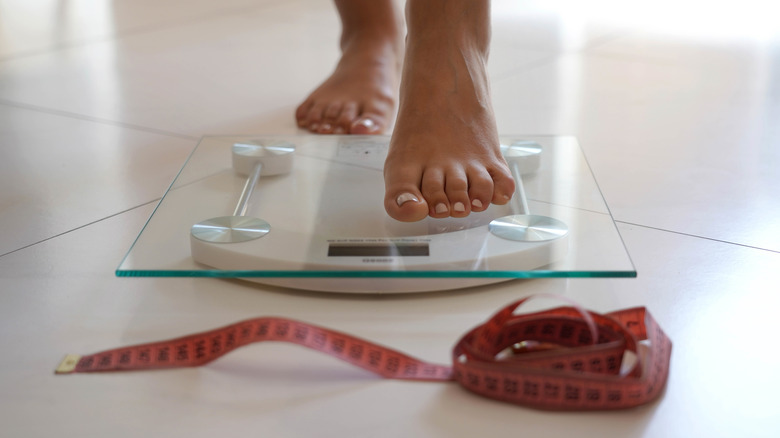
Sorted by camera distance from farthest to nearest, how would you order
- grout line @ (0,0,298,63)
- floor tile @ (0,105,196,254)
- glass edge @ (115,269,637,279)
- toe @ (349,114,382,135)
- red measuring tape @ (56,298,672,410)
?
grout line @ (0,0,298,63) < toe @ (349,114,382,135) < floor tile @ (0,105,196,254) < glass edge @ (115,269,637,279) < red measuring tape @ (56,298,672,410)

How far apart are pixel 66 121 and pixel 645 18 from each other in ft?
5.76

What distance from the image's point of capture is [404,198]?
3.15 feet

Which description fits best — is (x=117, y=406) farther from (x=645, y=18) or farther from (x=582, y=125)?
(x=645, y=18)

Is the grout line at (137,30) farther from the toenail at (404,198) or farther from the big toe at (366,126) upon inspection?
the toenail at (404,198)

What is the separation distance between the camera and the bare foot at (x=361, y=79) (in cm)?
144

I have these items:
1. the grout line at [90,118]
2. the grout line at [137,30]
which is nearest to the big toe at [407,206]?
the grout line at [90,118]

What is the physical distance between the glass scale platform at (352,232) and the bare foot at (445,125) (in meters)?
0.03

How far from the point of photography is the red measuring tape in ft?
2.27

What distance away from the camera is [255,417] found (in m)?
0.69

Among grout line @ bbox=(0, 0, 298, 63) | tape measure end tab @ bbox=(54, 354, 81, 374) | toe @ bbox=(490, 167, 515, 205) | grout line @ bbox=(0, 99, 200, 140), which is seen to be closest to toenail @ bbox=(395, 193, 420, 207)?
toe @ bbox=(490, 167, 515, 205)

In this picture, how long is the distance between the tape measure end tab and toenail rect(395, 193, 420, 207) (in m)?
0.38

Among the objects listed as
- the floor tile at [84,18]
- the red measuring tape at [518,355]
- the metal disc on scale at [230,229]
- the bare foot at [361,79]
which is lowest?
the red measuring tape at [518,355]

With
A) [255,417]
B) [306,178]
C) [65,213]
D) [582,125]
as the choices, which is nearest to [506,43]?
[582,125]

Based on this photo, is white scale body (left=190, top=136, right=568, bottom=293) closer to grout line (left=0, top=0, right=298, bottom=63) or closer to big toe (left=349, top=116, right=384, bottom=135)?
big toe (left=349, top=116, right=384, bottom=135)
